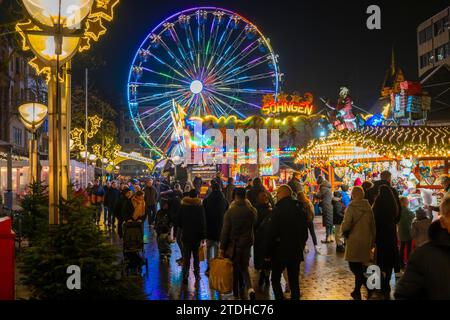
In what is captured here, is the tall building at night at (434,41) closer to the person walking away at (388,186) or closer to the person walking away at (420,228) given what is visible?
the person walking away at (388,186)

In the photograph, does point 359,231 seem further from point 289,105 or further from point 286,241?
point 289,105

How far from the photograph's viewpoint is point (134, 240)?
9.96 m

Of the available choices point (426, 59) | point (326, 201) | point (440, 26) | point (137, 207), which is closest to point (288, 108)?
point (326, 201)

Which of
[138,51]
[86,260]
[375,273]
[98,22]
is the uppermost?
[138,51]

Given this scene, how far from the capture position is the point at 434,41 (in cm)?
5531

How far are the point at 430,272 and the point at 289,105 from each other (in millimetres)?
27561

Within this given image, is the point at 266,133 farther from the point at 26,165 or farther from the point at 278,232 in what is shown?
the point at 278,232

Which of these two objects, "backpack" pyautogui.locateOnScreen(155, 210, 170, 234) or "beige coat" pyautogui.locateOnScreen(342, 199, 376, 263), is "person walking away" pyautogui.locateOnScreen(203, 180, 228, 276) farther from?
"beige coat" pyautogui.locateOnScreen(342, 199, 376, 263)

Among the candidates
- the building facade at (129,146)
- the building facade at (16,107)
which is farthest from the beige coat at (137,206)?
the building facade at (129,146)

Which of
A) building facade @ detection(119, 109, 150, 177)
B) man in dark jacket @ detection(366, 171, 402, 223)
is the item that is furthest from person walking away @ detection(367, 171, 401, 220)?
building facade @ detection(119, 109, 150, 177)

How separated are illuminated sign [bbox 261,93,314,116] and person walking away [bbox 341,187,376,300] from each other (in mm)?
22577

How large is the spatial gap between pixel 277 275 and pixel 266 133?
19836mm

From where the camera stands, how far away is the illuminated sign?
30.5m

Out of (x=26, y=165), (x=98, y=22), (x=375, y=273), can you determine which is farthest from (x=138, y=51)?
Result: (x=375, y=273)
